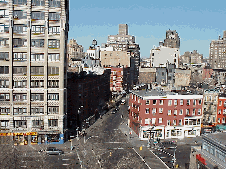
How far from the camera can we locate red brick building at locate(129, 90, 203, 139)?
8538 cm

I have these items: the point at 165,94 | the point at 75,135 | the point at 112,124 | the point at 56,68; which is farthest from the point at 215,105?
the point at 56,68

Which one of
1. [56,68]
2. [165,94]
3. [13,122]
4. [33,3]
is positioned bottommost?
[13,122]

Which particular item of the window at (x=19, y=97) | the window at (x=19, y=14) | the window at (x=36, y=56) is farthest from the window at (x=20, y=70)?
the window at (x=19, y=14)

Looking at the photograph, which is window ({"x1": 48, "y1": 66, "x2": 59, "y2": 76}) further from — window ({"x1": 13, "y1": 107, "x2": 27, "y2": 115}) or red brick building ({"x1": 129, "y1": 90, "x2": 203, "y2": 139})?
red brick building ({"x1": 129, "y1": 90, "x2": 203, "y2": 139})

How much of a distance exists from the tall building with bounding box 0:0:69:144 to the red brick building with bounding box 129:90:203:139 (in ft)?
70.1

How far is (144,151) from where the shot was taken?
2933 inches

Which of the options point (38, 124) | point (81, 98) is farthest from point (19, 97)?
point (81, 98)

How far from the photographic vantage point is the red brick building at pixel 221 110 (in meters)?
91.3

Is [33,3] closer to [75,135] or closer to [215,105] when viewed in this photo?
[75,135]

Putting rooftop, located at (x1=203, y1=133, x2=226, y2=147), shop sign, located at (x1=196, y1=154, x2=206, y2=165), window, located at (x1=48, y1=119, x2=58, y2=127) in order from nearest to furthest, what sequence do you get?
1. rooftop, located at (x1=203, y1=133, x2=226, y2=147)
2. shop sign, located at (x1=196, y1=154, x2=206, y2=165)
3. window, located at (x1=48, y1=119, x2=58, y2=127)

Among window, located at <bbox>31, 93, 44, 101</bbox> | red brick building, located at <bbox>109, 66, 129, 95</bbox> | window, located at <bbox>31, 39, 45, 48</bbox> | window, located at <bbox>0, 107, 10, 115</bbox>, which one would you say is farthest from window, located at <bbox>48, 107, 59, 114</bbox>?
red brick building, located at <bbox>109, 66, 129, 95</bbox>

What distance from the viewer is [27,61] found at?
76062 mm

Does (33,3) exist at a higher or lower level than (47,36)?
higher

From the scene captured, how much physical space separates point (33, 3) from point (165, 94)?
4062 centimetres
